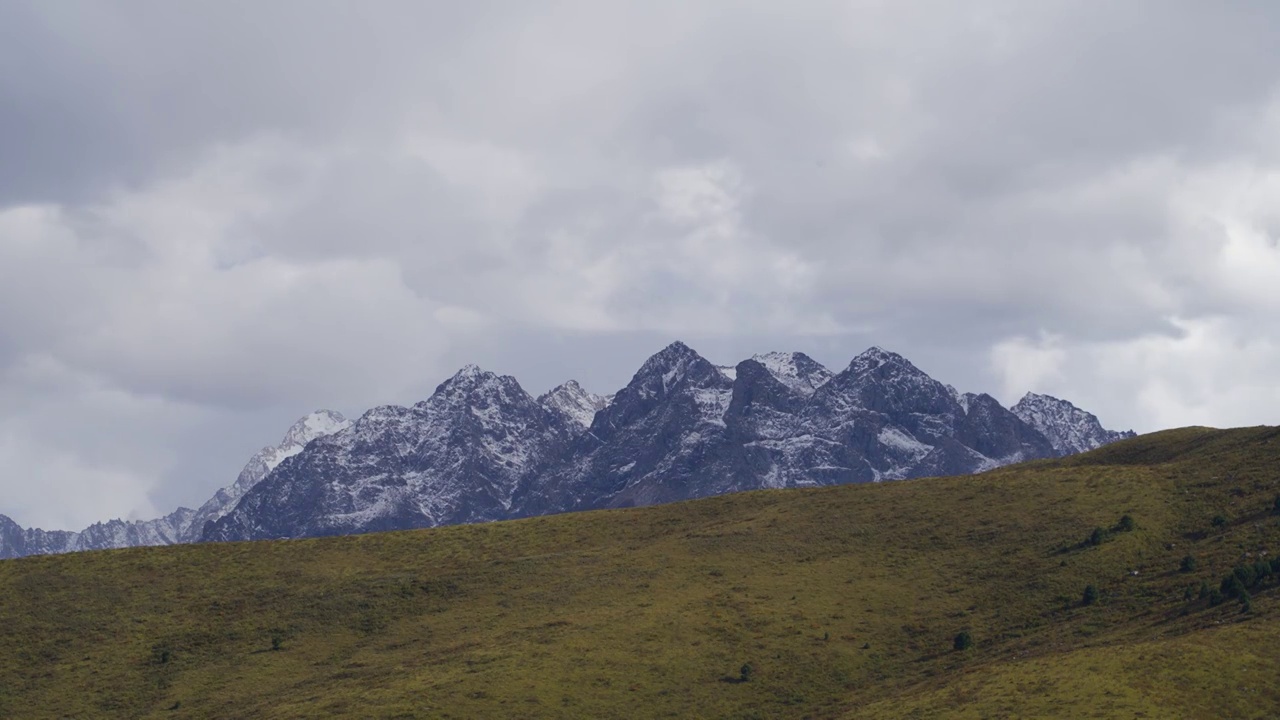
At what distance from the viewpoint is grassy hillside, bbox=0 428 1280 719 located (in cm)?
10119

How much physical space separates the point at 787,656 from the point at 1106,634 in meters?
27.7

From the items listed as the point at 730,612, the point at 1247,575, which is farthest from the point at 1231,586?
the point at 730,612

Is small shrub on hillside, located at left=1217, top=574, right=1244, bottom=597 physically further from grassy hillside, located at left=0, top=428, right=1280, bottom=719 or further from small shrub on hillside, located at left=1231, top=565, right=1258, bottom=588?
grassy hillside, located at left=0, top=428, right=1280, bottom=719

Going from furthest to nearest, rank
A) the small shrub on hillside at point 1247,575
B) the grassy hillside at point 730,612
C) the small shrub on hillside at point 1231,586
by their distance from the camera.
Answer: the small shrub on hillside at point 1247,575 < the small shrub on hillside at point 1231,586 < the grassy hillside at point 730,612

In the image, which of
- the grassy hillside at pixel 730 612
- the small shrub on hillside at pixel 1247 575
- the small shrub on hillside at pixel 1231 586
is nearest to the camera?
the grassy hillside at pixel 730 612

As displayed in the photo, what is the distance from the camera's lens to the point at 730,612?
12681cm

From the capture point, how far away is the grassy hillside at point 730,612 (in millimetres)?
101188

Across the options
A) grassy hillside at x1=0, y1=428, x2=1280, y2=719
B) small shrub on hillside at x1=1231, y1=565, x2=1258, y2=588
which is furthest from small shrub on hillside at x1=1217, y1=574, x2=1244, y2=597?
grassy hillside at x1=0, y1=428, x2=1280, y2=719

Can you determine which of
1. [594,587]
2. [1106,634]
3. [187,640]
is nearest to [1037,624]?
[1106,634]

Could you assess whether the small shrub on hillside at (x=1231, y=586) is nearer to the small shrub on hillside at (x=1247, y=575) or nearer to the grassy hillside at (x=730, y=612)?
the small shrub on hillside at (x=1247, y=575)

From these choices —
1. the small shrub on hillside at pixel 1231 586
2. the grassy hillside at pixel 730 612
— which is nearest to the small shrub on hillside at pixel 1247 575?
the small shrub on hillside at pixel 1231 586

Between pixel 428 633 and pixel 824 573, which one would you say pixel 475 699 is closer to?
pixel 428 633

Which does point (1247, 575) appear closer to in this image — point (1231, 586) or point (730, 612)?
point (1231, 586)

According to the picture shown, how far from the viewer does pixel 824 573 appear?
13638cm
